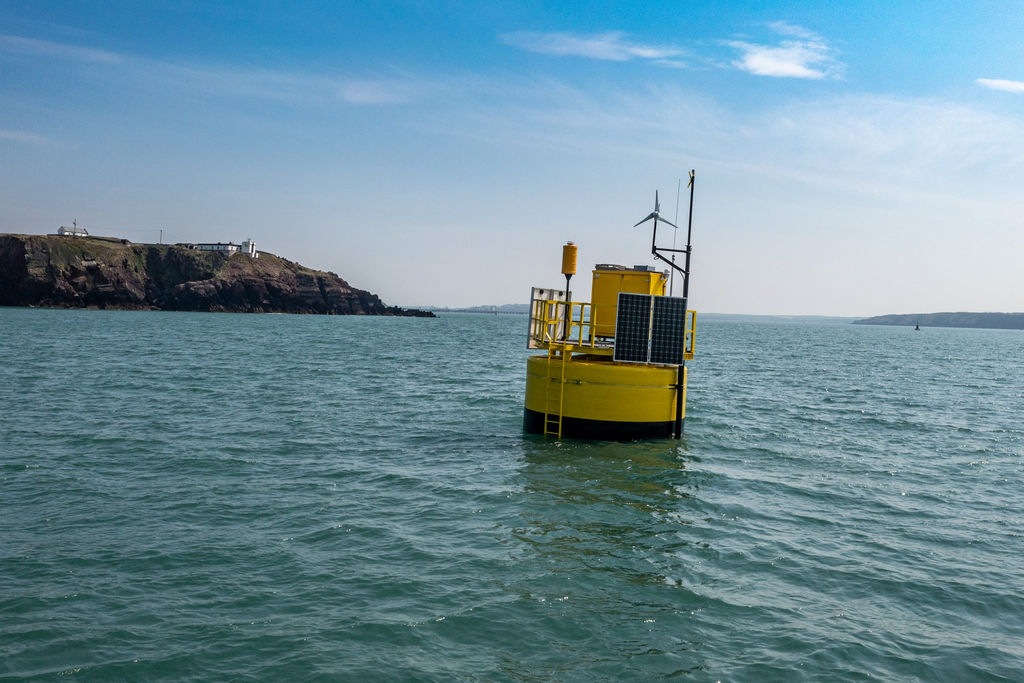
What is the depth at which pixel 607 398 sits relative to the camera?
65.0 ft

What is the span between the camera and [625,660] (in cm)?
840

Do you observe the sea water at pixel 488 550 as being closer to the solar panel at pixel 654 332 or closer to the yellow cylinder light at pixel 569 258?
the solar panel at pixel 654 332

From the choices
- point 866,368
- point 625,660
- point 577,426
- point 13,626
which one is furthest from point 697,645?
point 866,368

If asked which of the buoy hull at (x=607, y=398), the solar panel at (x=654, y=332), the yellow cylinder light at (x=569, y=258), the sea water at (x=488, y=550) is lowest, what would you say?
the sea water at (x=488, y=550)

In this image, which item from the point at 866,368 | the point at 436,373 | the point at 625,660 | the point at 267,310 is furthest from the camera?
the point at 267,310

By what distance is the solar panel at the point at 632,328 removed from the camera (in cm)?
1986

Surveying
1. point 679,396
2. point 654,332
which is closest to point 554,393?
point 654,332

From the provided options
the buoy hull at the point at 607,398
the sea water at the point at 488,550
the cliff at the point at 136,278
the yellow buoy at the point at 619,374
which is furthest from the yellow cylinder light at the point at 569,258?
the cliff at the point at 136,278

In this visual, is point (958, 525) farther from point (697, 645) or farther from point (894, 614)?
point (697, 645)

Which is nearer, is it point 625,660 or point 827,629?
point 625,660

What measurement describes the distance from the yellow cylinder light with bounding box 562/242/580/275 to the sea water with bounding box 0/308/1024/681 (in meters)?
5.16

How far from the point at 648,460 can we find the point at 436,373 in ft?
91.0

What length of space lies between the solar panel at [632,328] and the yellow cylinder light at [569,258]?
1.95 meters

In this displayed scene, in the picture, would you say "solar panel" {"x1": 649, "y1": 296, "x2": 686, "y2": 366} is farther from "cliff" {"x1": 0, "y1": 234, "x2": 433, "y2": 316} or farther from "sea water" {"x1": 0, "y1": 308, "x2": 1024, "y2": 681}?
"cliff" {"x1": 0, "y1": 234, "x2": 433, "y2": 316}
